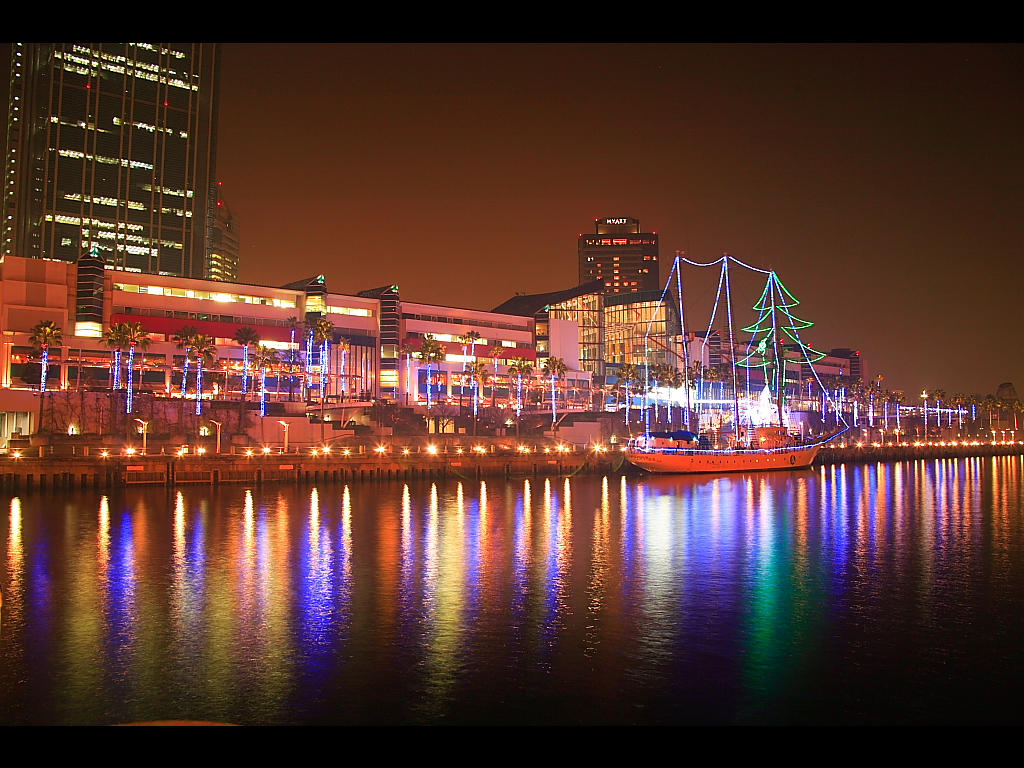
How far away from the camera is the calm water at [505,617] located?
18078mm

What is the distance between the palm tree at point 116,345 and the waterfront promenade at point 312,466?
67.5ft

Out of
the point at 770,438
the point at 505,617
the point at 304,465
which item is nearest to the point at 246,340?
the point at 304,465

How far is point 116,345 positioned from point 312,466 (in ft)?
92.7

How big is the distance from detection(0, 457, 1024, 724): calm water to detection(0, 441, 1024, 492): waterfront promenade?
11580 mm

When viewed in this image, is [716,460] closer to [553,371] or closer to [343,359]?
[553,371]

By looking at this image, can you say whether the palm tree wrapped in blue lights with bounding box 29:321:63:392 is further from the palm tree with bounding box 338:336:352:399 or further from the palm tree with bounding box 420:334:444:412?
the palm tree with bounding box 420:334:444:412

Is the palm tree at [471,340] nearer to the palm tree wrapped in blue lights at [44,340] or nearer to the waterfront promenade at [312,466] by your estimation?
the waterfront promenade at [312,466]

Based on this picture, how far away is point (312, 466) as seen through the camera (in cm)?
7294

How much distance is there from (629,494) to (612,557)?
30735mm

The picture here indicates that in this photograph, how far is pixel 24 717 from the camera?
1695 centimetres

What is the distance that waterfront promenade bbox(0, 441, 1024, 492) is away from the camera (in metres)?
62.9

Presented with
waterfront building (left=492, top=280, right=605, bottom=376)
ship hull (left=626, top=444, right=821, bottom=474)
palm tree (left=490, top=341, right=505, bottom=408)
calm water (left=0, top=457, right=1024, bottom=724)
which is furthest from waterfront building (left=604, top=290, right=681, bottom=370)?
calm water (left=0, top=457, right=1024, bottom=724)

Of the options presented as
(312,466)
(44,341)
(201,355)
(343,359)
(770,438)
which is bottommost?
(312,466)

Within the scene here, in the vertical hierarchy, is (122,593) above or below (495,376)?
below
